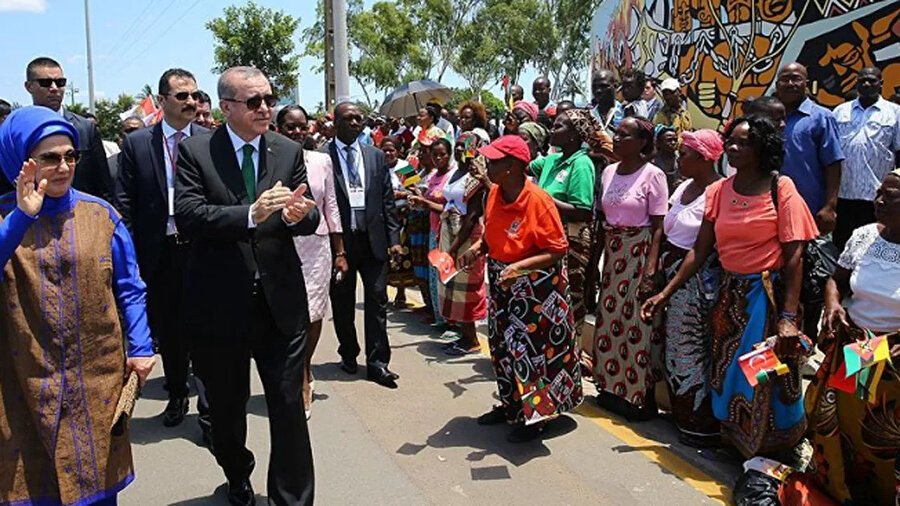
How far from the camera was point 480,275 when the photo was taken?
252 inches

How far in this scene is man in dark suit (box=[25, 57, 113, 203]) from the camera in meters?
4.87

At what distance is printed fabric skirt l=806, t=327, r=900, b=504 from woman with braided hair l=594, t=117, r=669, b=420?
4.03 ft

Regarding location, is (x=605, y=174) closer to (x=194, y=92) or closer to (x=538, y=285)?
(x=538, y=285)

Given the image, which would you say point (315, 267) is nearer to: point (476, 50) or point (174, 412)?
point (174, 412)

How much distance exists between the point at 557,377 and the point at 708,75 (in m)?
7.89

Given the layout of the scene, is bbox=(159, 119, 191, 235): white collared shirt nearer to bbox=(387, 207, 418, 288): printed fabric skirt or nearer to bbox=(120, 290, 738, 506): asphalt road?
bbox=(120, 290, 738, 506): asphalt road

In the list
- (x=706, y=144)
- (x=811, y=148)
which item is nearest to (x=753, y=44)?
(x=811, y=148)

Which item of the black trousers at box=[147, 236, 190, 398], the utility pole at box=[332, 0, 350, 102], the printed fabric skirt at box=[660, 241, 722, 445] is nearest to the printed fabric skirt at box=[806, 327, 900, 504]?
the printed fabric skirt at box=[660, 241, 722, 445]

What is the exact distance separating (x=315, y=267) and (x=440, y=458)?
148 centimetres

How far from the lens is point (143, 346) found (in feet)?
8.92

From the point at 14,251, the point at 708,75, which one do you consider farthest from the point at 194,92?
the point at 708,75

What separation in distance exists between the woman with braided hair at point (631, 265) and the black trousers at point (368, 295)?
67.9 inches

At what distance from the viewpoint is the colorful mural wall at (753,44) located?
7.58m

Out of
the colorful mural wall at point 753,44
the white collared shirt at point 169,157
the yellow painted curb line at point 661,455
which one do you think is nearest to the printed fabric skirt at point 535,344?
the yellow painted curb line at point 661,455
